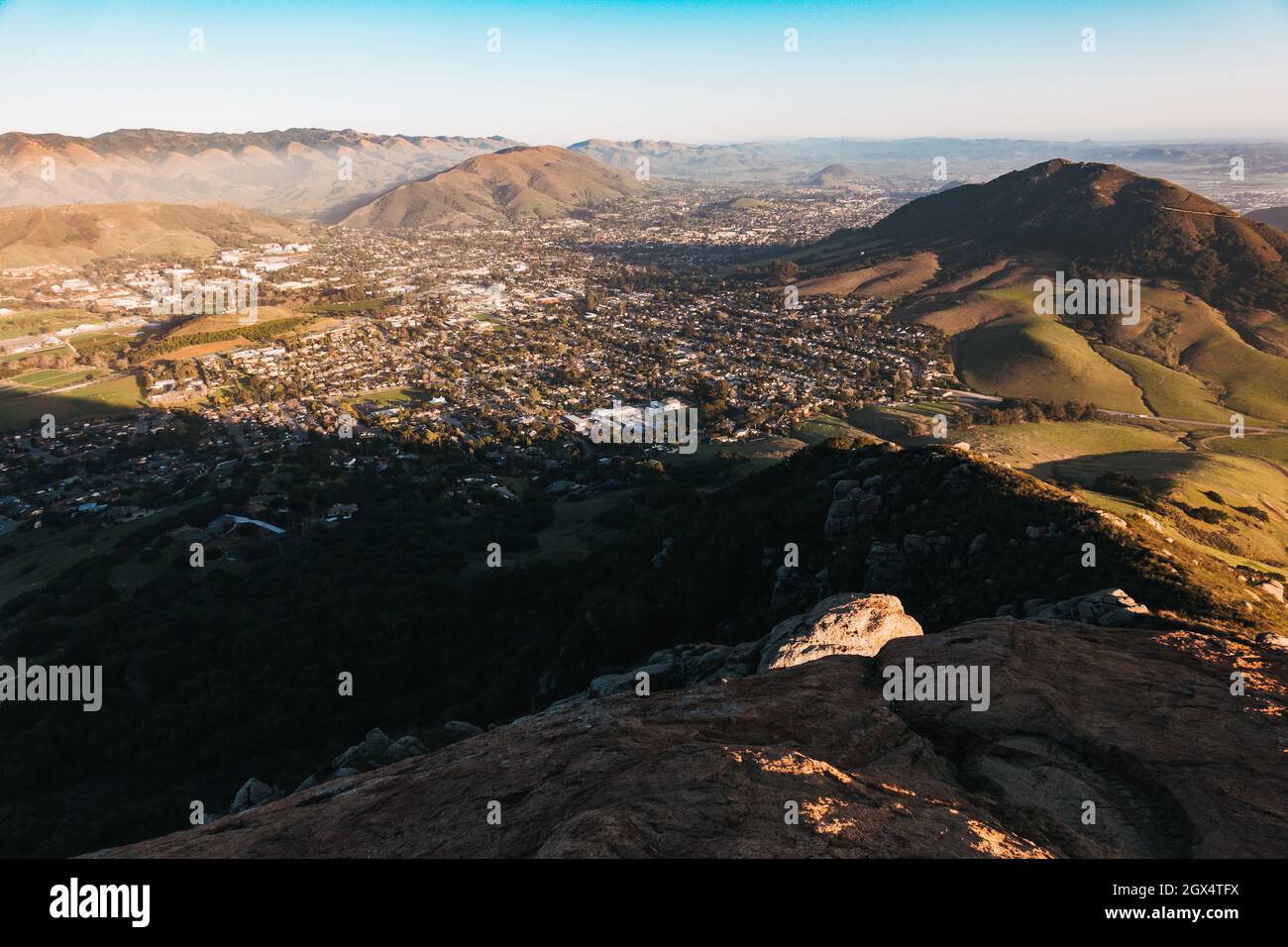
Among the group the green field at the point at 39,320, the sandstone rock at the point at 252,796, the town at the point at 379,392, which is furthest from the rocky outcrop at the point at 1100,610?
the green field at the point at 39,320

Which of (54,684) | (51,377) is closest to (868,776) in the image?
(54,684)

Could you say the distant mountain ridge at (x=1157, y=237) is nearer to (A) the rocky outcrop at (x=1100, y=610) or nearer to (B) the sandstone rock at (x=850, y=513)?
(B) the sandstone rock at (x=850, y=513)

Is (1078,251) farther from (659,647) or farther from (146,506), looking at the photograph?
(146,506)

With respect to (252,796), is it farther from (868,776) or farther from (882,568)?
(882,568)

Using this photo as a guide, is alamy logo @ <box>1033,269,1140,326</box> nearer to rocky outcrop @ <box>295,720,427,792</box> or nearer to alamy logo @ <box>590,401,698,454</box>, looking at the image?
alamy logo @ <box>590,401,698,454</box>

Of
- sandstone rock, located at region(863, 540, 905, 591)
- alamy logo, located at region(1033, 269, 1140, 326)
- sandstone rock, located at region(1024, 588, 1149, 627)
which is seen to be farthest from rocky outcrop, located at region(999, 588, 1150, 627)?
alamy logo, located at region(1033, 269, 1140, 326)
